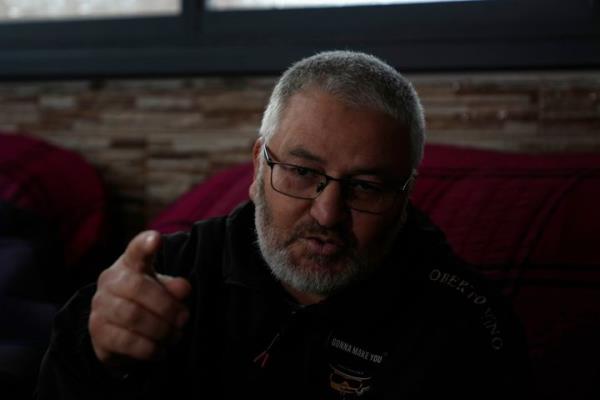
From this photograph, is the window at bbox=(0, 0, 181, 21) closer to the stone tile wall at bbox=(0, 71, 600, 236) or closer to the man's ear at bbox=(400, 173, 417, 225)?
the stone tile wall at bbox=(0, 71, 600, 236)

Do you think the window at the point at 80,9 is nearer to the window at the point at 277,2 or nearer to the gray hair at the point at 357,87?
the window at the point at 277,2

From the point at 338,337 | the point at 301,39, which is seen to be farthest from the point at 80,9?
the point at 338,337

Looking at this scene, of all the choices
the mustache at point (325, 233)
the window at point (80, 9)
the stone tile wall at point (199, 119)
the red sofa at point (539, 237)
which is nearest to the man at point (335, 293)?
the mustache at point (325, 233)

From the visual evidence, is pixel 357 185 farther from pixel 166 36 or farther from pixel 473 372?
pixel 166 36

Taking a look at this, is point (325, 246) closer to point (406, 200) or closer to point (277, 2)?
point (406, 200)

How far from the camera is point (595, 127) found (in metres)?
1.73

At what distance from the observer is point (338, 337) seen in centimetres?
103

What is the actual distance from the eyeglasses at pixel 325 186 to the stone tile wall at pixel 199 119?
0.86 m

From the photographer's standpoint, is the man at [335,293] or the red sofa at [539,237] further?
the red sofa at [539,237]

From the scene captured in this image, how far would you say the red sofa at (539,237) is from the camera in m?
1.18

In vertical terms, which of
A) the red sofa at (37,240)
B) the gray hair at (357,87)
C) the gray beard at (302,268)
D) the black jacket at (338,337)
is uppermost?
the gray hair at (357,87)

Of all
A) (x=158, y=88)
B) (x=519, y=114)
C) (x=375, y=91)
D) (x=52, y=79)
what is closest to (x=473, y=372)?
(x=375, y=91)

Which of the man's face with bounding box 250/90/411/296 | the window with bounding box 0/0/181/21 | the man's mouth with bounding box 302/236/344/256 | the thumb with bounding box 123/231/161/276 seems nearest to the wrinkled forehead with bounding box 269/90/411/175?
the man's face with bounding box 250/90/411/296

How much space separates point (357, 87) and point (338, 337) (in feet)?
1.17
